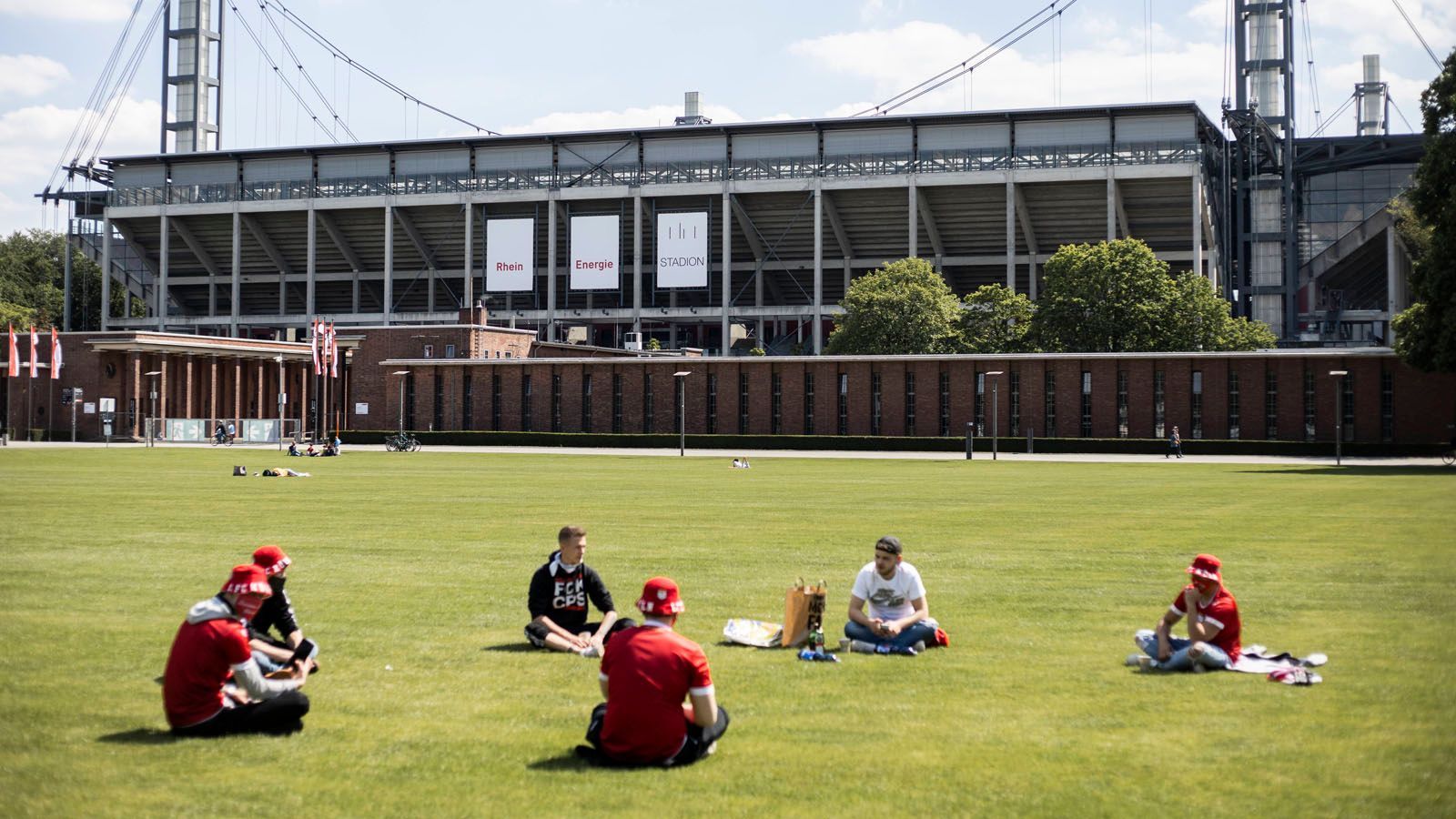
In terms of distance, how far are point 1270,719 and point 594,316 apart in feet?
343

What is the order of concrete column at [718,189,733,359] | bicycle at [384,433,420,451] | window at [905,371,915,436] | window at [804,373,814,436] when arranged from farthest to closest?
concrete column at [718,189,733,359]
window at [804,373,814,436]
window at [905,371,915,436]
bicycle at [384,433,420,451]

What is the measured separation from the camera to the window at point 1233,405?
2906 inches

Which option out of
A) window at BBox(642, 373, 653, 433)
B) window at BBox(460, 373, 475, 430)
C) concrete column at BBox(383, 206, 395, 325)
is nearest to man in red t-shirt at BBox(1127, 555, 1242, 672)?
window at BBox(642, 373, 653, 433)

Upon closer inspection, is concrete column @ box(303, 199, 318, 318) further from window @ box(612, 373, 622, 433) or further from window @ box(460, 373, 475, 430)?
window @ box(612, 373, 622, 433)

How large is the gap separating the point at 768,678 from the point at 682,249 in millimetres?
97896

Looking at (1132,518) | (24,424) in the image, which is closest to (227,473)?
(1132,518)

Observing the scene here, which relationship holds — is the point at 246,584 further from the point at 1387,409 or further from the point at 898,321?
the point at 898,321

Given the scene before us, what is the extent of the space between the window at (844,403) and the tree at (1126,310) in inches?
499

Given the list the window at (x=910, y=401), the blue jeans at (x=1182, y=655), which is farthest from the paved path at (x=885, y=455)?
the blue jeans at (x=1182, y=655)

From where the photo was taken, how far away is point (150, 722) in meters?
9.32

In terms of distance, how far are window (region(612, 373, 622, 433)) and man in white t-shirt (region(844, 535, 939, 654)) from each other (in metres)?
74.6

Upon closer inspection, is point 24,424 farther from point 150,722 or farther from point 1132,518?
point 150,722

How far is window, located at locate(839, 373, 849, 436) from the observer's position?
81938 mm

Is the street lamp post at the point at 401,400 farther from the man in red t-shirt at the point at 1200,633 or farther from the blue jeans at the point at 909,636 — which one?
the man in red t-shirt at the point at 1200,633
